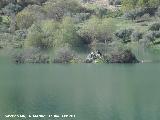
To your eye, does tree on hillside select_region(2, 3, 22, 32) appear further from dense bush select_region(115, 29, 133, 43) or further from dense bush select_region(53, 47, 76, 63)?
dense bush select_region(53, 47, 76, 63)

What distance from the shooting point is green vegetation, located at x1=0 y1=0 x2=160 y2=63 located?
113 m

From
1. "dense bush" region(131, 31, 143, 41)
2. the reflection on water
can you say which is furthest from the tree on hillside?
the reflection on water

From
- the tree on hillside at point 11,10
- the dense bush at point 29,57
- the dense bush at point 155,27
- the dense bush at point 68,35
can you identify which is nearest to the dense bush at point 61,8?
the tree on hillside at point 11,10

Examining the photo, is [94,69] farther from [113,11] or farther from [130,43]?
[113,11]

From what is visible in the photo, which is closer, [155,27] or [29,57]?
[29,57]

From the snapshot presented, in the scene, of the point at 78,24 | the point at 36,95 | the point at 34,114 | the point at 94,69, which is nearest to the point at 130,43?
the point at 78,24

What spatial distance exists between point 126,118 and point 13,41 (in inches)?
3017

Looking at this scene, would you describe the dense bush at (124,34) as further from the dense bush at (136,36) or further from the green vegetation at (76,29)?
the dense bush at (136,36)

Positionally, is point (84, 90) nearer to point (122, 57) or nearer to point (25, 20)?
point (122, 57)

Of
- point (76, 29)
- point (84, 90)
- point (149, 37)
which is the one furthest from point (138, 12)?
point (84, 90)

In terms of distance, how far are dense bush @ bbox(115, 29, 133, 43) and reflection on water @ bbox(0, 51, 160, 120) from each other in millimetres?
24920

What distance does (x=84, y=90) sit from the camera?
77.0 metres

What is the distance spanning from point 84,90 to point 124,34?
5586cm

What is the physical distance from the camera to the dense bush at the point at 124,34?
131m
